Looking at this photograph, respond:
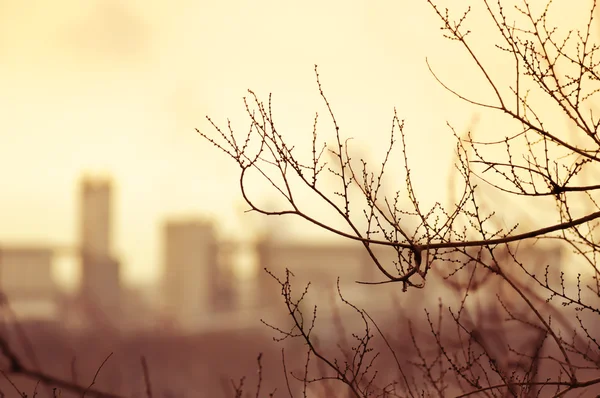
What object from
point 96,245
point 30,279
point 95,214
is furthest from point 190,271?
point 30,279

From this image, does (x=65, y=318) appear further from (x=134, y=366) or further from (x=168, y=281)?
(x=134, y=366)

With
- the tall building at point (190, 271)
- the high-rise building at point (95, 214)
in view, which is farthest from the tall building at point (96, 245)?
the tall building at point (190, 271)

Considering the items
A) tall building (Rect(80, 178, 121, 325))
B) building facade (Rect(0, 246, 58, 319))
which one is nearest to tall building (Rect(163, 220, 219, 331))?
tall building (Rect(80, 178, 121, 325))

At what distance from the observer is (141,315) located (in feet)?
193

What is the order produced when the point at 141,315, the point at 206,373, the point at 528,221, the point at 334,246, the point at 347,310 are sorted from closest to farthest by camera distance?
the point at 528,221 < the point at 347,310 < the point at 206,373 < the point at 334,246 < the point at 141,315

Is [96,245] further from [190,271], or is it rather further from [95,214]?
[190,271]

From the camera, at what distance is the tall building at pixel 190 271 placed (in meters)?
51.2

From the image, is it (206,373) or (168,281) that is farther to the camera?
(168,281)

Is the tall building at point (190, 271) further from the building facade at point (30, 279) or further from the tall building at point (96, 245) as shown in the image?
the building facade at point (30, 279)

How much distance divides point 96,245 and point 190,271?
253 inches

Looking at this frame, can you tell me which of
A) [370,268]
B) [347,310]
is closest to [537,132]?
[347,310]

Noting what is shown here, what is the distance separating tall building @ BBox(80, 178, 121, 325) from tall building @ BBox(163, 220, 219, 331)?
3947mm

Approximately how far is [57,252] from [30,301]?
12.7 ft

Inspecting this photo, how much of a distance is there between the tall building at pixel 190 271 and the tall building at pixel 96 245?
3947mm
